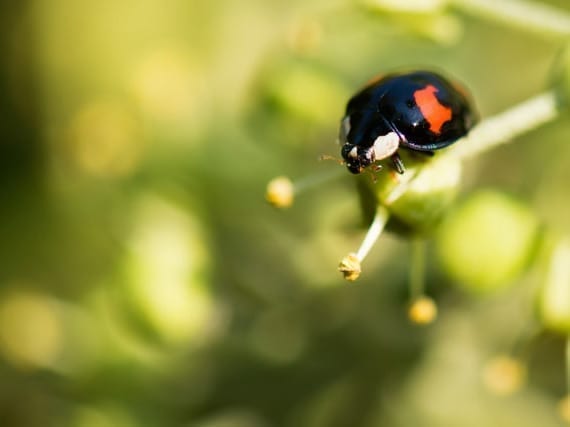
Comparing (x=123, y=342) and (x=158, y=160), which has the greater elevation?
(x=158, y=160)

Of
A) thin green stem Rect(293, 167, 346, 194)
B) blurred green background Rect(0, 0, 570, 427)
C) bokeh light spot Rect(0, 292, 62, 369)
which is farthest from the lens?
bokeh light spot Rect(0, 292, 62, 369)

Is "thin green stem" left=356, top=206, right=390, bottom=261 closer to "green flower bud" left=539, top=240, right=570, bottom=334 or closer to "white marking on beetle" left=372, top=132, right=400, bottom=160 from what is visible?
"white marking on beetle" left=372, top=132, right=400, bottom=160

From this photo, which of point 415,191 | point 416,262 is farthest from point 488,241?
point 415,191

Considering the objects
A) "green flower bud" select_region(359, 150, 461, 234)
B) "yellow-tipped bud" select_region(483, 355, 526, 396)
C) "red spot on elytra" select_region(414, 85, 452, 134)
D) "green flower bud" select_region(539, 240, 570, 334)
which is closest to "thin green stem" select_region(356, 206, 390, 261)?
"green flower bud" select_region(359, 150, 461, 234)

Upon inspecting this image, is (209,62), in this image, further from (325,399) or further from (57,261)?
(325,399)

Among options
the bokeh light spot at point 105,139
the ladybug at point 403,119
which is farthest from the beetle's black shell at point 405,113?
the bokeh light spot at point 105,139

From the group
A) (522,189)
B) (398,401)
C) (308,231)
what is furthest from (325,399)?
(522,189)

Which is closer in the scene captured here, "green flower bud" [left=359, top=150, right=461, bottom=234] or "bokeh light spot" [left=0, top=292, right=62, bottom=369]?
"green flower bud" [left=359, top=150, right=461, bottom=234]

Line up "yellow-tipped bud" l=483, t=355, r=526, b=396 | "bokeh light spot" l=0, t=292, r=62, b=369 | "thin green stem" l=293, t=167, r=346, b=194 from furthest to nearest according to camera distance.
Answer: "bokeh light spot" l=0, t=292, r=62, b=369 → "yellow-tipped bud" l=483, t=355, r=526, b=396 → "thin green stem" l=293, t=167, r=346, b=194
